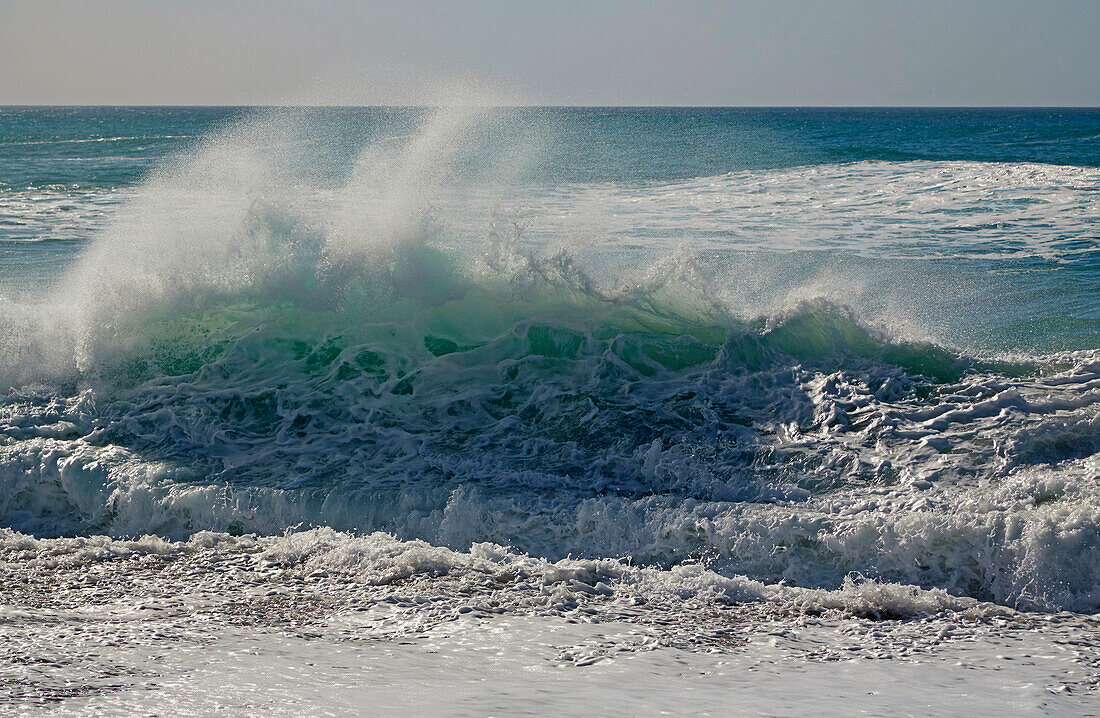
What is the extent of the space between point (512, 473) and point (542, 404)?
1.24 m

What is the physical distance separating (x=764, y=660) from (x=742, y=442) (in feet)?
9.81

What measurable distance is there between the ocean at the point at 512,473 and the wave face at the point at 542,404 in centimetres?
3

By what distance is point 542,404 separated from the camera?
25.0 ft

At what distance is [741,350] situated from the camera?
821 cm

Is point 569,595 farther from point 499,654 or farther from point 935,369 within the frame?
point 935,369

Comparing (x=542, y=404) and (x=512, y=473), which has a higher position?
(x=542, y=404)

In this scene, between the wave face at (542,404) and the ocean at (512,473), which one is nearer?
the ocean at (512,473)

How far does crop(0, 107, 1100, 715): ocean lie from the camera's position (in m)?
3.94

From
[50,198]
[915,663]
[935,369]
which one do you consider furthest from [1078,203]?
[50,198]

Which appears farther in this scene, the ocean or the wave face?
the wave face

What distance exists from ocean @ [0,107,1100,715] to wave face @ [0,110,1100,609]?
3 cm

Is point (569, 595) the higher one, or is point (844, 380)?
point (844, 380)

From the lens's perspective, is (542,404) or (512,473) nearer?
(512,473)

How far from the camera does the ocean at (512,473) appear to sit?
3.94 m
